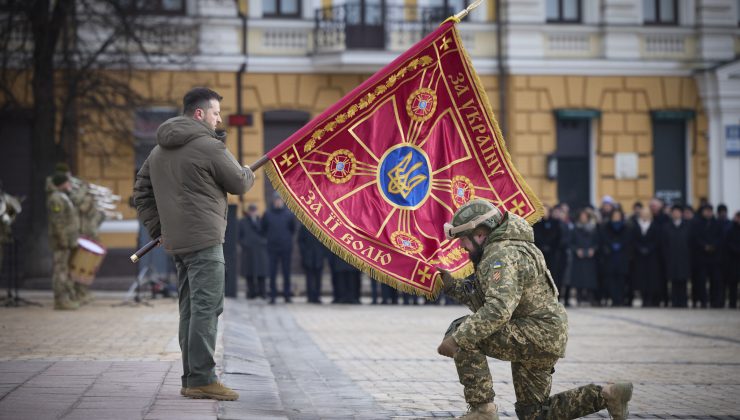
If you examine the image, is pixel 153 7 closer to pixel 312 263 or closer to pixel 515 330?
pixel 312 263

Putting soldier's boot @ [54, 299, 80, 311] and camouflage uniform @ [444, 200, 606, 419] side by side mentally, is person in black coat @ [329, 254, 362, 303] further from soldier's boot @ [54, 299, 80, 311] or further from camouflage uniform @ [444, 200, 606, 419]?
camouflage uniform @ [444, 200, 606, 419]

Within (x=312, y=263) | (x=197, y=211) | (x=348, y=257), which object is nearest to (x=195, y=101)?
(x=197, y=211)

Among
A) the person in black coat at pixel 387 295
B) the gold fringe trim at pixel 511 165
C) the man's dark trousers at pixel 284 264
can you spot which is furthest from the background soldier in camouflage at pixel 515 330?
the man's dark trousers at pixel 284 264

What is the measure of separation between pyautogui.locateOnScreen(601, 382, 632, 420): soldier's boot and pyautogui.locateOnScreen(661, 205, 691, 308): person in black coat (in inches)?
622

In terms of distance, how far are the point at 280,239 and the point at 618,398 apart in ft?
51.2

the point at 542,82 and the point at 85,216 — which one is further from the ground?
the point at 542,82

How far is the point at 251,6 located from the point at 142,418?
2275cm

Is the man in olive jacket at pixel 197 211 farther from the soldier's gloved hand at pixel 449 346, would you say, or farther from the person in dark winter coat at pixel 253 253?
the person in dark winter coat at pixel 253 253

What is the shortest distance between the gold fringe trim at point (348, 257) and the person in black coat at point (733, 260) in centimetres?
1495

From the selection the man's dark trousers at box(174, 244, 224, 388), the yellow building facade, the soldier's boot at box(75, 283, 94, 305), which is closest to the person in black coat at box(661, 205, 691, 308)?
the yellow building facade

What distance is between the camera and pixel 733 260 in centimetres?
2225

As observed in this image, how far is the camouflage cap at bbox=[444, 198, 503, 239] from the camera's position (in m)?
7.09

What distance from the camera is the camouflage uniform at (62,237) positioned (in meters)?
17.4

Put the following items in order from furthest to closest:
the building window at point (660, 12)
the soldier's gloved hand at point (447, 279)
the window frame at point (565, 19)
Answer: the building window at point (660, 12) < the window frame at point (565, 19) < the soldier's gloved hand at point (447, 279)
